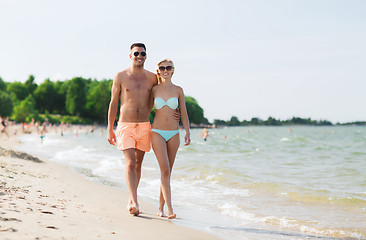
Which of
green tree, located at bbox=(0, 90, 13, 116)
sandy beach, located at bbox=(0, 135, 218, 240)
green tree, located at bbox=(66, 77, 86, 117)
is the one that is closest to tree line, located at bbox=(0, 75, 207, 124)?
green tree, located at bbox=(66, 77, 86, 117)

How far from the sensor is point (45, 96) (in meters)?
97.3

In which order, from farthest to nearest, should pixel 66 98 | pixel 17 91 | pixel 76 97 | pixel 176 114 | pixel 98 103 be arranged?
pixel 98 103 → pixel 66 98 → pixel 17 91 → pixel 76 97 → pixel 176 114

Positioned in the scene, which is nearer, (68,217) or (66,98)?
(68,217)

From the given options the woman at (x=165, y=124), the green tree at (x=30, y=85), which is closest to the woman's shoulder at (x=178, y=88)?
the woman at (x=165, y=124)

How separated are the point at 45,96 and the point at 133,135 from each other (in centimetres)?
9931

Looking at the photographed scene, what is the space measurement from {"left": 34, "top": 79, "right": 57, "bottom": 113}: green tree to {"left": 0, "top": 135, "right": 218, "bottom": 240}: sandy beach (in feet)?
318

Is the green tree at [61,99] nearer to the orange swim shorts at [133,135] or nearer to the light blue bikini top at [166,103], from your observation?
the orange swim shorts at [133,135]

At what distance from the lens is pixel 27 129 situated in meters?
47.3

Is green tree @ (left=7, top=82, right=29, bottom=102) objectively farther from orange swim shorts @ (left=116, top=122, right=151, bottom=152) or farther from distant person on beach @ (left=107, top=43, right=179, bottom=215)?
orange swim shorts @ (left=116, top=122, right=151, bottom=152)

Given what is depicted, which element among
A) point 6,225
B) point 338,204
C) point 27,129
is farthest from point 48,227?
point 27,129

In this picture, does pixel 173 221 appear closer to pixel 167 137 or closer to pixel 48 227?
pixel 167 137

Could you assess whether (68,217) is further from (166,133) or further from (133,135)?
(166,133)

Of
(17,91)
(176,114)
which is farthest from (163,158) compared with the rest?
(17,91)

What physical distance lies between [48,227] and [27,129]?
47.6m
